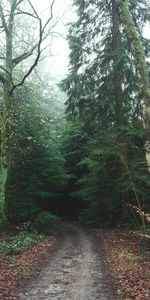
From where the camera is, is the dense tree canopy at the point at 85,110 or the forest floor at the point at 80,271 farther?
the dense tree canopy at the point at 85,110

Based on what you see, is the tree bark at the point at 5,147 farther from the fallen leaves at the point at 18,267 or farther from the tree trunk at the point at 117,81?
the tree trunk at the point at 117,81

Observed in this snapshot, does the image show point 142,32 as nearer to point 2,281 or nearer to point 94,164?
point 94,164

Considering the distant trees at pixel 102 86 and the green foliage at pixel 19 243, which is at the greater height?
the distant trees at pixel 102 86

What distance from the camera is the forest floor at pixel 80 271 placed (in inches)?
358

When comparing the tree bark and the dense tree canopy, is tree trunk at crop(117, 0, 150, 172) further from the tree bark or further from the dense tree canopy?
the tree bark

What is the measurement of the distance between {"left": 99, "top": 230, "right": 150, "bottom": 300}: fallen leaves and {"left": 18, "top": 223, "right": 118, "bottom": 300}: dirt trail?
338 mm

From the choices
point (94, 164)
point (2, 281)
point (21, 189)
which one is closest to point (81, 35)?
point (94, 164)

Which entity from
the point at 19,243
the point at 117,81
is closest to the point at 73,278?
the point at 19,243

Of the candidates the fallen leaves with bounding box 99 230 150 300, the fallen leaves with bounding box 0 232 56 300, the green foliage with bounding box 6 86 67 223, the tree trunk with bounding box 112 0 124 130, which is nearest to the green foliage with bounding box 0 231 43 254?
the fallen leaves with bounding box 0 232 56 300

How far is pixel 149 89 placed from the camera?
396 inches

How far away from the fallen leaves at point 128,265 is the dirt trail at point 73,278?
338mm

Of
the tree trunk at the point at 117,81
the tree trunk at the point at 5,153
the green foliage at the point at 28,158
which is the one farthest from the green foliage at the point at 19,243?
the tree trunk at the point at 117,81

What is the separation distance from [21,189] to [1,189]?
8.28 feet

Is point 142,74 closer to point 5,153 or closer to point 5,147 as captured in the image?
point 5,147
